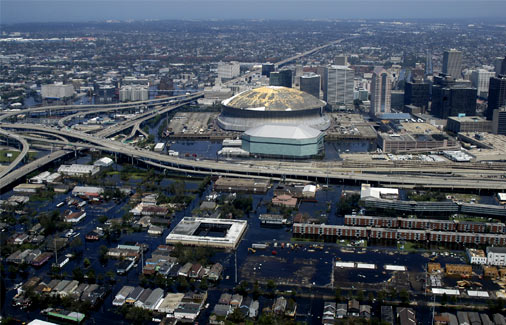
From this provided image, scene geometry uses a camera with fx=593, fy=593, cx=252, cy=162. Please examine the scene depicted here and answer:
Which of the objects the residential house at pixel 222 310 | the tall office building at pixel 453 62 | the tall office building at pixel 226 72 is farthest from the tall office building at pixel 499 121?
the tall office building at pixel 226 72

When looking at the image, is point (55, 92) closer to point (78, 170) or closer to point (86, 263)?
point (78, 170)

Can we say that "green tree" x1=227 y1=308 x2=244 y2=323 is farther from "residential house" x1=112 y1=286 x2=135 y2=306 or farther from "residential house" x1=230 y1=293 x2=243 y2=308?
"residential house" x1=112 y1=286 x2=135 y2=306

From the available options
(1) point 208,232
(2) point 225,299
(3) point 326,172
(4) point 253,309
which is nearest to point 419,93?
(3) point 326,172

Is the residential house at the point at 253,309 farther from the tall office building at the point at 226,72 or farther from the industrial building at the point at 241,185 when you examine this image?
the tall office building at the point at 226,72

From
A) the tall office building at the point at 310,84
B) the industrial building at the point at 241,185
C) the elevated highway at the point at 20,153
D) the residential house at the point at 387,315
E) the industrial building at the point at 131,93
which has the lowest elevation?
the residential house at the point at 387,315

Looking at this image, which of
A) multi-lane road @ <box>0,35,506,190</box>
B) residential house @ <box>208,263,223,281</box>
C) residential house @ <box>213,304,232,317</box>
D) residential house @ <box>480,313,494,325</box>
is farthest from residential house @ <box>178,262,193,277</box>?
multi-lane road @ <box>0,35,506,190</box>

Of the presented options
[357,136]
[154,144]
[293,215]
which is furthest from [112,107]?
[293,215]
